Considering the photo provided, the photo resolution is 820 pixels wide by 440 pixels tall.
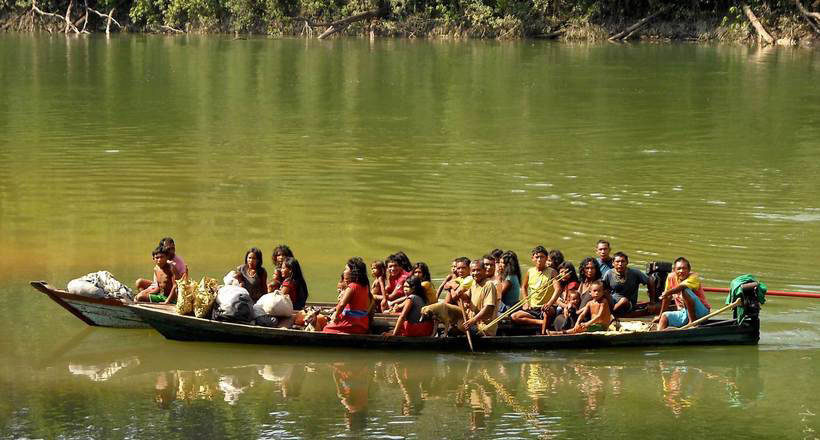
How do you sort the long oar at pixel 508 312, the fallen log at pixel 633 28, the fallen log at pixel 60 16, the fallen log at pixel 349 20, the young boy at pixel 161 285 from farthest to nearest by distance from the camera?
the fallen log at pixel 60 16
the fallen log at pixel 349 20
the fallen log at pixel 633 28
the young boy at pixel 161 285
the long oar at pixel 508 312

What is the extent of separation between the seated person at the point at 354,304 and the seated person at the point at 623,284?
2407 millimetres

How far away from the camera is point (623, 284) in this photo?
12.4 meters

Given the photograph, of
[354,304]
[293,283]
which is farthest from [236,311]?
[354,304]

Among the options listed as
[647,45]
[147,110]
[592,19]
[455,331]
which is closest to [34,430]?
[455,331]

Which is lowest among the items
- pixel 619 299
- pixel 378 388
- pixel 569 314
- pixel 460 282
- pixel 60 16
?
pixel 378 388

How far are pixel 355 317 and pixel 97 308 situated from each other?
2.63 meters

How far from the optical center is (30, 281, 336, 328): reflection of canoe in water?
1210 cm

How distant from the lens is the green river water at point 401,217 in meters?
10.5

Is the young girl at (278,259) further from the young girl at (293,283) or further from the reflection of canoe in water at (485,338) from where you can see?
the reflection of canoe in water at (485,338)

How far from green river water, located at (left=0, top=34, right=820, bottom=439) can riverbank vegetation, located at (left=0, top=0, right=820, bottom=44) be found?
40.9 feet

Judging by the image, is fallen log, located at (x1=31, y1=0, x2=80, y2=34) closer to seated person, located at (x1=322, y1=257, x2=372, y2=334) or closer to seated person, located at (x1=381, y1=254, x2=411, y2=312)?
seated person, located at (x1=381, y1=254, x2=411, y2=312)

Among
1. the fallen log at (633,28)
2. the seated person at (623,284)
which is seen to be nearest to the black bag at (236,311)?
the seated person at (623,284)

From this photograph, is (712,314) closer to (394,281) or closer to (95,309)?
(394,281)

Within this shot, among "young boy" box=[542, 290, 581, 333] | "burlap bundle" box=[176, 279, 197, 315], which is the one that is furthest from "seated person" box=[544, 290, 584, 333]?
"burlap bundle" box=[176, 279, 197, 315]
